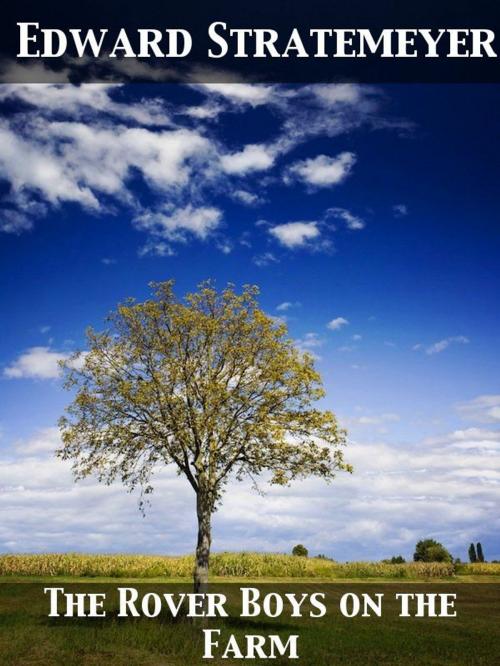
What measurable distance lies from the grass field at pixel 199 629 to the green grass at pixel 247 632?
0.04m

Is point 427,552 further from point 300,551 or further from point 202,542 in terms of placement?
point 202,542

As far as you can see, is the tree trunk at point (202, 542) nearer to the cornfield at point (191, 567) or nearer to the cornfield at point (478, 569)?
the cornfield at point (191, 567)

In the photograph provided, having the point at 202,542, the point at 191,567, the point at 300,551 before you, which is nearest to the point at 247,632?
the point at 202,542

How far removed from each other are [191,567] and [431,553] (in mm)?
40006

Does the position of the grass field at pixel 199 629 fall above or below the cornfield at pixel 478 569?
above

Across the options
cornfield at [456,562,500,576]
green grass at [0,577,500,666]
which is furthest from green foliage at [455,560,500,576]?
green grass at [0,577,500,666]

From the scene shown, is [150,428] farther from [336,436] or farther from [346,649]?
[346,649]

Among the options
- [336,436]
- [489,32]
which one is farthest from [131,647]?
[489,32]

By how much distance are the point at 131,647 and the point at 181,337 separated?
46.4 feet

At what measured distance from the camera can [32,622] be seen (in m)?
30.9

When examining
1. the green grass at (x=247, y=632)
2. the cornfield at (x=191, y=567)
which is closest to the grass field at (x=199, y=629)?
the green grass at (x=247, y=632)

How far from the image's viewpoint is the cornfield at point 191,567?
65.4 metres

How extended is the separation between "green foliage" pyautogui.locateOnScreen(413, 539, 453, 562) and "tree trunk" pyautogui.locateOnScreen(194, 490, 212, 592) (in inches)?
2704

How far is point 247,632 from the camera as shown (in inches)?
1117
